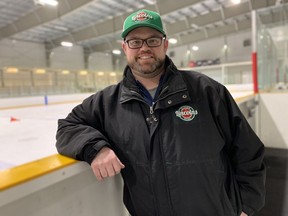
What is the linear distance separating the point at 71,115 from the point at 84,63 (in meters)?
15.6

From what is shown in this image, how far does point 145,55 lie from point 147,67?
60 mm

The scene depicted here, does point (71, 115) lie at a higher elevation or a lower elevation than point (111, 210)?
higher

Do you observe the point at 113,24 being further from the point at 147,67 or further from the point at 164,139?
the point at 164,139

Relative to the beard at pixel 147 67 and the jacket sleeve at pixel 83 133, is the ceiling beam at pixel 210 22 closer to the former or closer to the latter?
the beard at pixel 147 67

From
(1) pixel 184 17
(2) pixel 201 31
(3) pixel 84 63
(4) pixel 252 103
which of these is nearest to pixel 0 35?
(3) pixel 84 63

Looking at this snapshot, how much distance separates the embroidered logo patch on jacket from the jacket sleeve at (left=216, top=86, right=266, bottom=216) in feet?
0.45

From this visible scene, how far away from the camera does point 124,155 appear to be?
113 cm

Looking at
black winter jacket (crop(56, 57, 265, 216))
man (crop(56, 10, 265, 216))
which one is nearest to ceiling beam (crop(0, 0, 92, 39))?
man (crop(56, 10, 265, 216))

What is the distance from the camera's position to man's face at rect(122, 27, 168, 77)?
119 centimetres

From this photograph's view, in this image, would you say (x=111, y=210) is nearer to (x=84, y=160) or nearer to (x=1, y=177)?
(x=84, y=160)

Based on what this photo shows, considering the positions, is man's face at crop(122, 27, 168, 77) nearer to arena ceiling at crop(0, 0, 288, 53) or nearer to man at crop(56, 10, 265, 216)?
man at crop(56, 10, 265, 216)

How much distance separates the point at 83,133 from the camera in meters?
1.05

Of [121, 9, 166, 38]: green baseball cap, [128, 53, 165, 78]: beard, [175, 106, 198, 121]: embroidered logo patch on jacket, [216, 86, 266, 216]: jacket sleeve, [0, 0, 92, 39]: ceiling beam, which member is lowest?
[216, 86, 266, 216]: jacket sleeve

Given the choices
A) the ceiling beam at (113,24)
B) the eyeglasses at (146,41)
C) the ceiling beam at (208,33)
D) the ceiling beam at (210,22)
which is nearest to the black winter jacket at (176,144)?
the eyeglasses at (146,41)
